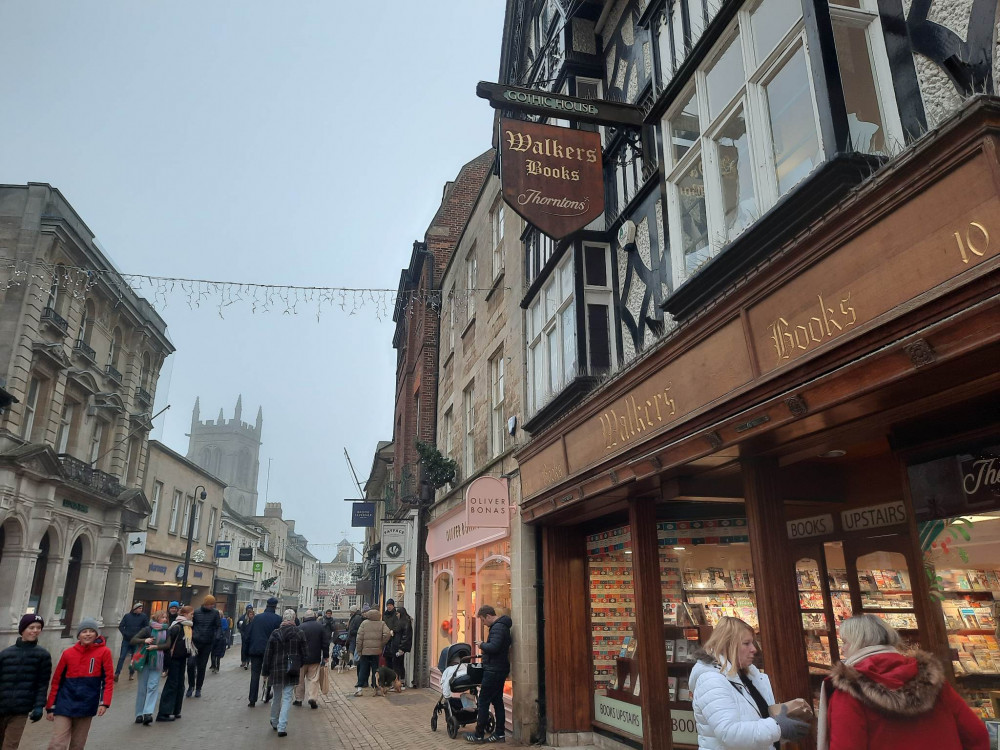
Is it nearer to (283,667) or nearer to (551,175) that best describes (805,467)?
(551,175)

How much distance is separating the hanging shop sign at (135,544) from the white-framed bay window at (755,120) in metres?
25.9

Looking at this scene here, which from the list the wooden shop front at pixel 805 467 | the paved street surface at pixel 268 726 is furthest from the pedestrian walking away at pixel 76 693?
the wooden shop front at pixel 805 467

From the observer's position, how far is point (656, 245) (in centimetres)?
719

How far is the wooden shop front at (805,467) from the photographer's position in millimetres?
3303

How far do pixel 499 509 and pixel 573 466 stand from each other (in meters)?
2.58

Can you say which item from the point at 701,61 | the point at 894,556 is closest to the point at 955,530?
the point at 894,556

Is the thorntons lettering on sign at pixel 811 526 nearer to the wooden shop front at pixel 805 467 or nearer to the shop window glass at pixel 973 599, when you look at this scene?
the wooden shop front at pixel 805 467

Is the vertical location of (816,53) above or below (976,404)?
above

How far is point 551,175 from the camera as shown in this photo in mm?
7867

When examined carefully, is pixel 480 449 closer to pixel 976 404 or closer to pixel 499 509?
pixel 499 509

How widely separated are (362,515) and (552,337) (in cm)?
1885

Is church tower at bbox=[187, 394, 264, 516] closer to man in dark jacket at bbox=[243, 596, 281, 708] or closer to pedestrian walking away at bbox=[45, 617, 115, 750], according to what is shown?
man in dark jacket at bbox=[243, 596, 281, 708]

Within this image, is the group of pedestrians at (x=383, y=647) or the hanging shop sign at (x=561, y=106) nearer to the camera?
the hanging shop sign at (x=561, y=106)

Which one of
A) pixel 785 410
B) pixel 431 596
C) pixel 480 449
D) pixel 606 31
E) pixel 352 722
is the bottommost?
pixel 352 722
